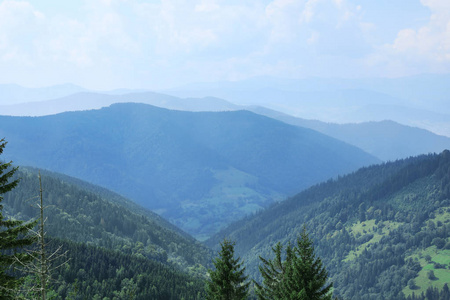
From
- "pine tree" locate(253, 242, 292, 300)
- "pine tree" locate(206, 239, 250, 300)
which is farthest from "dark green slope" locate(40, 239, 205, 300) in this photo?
"pine tree" locate(206, 239, 250, 300)

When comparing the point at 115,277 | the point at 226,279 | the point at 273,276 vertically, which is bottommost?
the point at 115,277

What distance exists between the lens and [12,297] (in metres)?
25.8

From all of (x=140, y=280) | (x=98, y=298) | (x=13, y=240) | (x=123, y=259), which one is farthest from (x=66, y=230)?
(x=13, y=240)

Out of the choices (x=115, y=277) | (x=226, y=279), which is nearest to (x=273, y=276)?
(x=226, y=279)

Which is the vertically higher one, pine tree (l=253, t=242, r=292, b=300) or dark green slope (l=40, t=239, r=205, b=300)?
pine tree (l=253, t=242, r=292, b=300)

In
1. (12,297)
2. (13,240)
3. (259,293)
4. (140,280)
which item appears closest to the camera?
(12,297)

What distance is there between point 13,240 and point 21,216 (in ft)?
621

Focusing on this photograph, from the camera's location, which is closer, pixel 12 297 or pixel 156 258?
pixel 12 297

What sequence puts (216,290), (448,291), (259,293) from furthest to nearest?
(448,291) < (259,293) < (216,290)

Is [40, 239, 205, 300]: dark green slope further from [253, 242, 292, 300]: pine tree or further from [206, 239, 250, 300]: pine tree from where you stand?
[206, 239, 250, 300]: pine tree

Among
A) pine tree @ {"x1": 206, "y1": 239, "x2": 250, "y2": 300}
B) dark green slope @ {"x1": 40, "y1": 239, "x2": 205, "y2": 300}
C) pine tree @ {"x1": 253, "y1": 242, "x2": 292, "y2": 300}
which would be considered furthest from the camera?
dark green slope @ {"x1": 40, "y1": 239, "x2": 205, "y2": 300}

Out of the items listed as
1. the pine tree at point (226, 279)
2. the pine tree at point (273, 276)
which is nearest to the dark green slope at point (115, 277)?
the pine tree at point (273, 276)

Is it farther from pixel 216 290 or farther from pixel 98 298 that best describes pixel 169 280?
pixel 216 290

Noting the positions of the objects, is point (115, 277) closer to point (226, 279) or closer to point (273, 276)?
point (273, 276)
